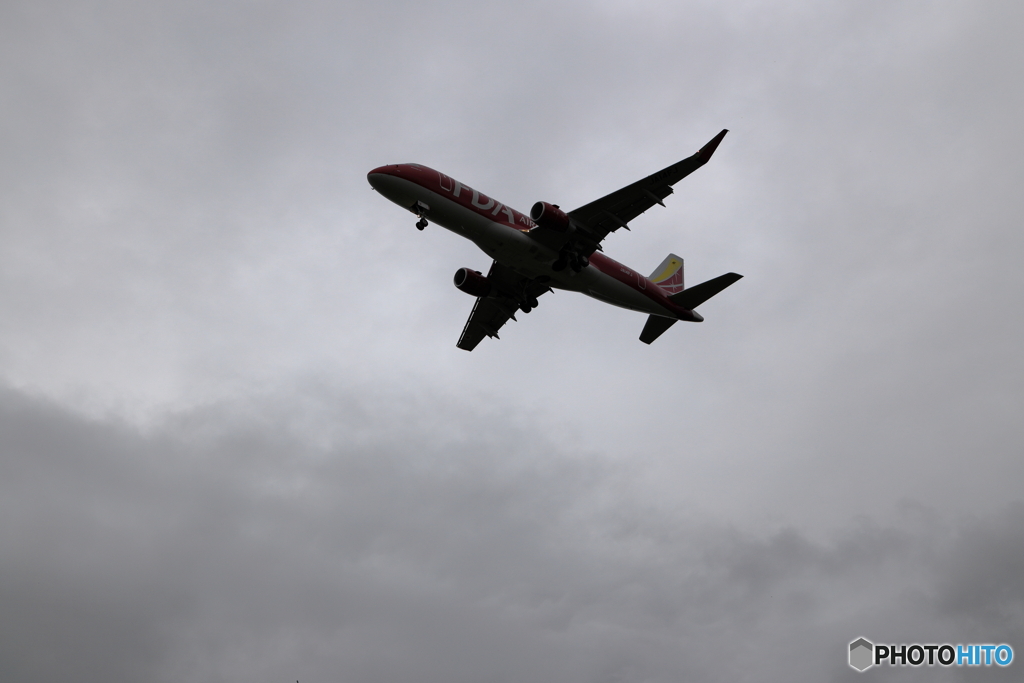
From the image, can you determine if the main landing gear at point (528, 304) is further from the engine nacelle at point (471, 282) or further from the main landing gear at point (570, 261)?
the main landing gear at point (570, 261)

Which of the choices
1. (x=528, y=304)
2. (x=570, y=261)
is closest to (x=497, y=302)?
(x=528, y=304)

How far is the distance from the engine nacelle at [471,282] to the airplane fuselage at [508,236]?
12.6ft

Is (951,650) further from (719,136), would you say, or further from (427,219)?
→ (427,219)

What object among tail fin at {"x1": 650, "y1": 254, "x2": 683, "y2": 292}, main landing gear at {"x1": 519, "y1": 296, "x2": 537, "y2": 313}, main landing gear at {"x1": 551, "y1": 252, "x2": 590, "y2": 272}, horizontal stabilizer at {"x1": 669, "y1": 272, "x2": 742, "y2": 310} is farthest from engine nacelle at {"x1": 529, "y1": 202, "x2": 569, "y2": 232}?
tail fin at {"x1": 650, "y1": 254, "x2": 683, "y2": 292}

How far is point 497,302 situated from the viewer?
52.7 metres

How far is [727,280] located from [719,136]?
10.7 metres

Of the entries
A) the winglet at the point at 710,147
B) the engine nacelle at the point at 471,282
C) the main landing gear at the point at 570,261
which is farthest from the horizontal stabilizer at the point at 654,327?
the winglet at the point at 710,147

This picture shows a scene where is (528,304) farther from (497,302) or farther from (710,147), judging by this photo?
(710,147)

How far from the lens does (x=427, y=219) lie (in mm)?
42781

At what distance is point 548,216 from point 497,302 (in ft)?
36.9

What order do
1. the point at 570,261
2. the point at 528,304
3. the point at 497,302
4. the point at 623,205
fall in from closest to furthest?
1. the point at 623,205
2. the point at 570,261
3. the point at 528,304
4. the point at 497,302

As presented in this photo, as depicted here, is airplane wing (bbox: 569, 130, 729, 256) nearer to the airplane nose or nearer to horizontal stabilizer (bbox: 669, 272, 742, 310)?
horizontal stabilizer (bbox: 669, 272, 742, 310)

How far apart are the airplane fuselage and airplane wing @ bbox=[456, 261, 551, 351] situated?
2.29m

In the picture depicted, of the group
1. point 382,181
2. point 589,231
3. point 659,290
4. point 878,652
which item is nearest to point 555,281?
point 589,231
